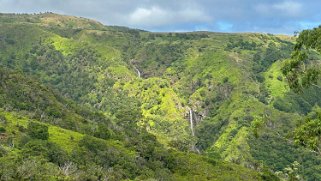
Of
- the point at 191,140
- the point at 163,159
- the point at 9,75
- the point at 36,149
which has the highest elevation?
the point at 9,75

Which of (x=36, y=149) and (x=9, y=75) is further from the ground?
(x=9, y=75)

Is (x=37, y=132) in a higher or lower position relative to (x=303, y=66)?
lower

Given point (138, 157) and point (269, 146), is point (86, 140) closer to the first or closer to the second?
point (138, 157)

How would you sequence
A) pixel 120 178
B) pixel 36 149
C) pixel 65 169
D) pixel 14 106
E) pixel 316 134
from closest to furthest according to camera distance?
pixel 316 134 → pixel 65 169 → pixel 36 149 → pixel 120 178 → pixel 14 106

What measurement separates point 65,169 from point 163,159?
3674cm

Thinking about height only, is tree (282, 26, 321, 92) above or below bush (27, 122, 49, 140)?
above

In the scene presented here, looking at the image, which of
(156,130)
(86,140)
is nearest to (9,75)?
(86,140)

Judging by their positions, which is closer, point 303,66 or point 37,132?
point 303,66

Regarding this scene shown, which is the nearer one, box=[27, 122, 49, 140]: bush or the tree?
the tree

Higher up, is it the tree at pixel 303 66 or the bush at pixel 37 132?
the tree at pixel 303 66

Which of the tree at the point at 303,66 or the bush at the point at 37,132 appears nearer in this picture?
the tree at the point at 303,66

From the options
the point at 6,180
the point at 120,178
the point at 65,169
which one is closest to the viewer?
the point at 6,180

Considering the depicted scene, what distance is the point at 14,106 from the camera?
11181 cm

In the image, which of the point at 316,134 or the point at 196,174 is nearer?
the point at 316,134
